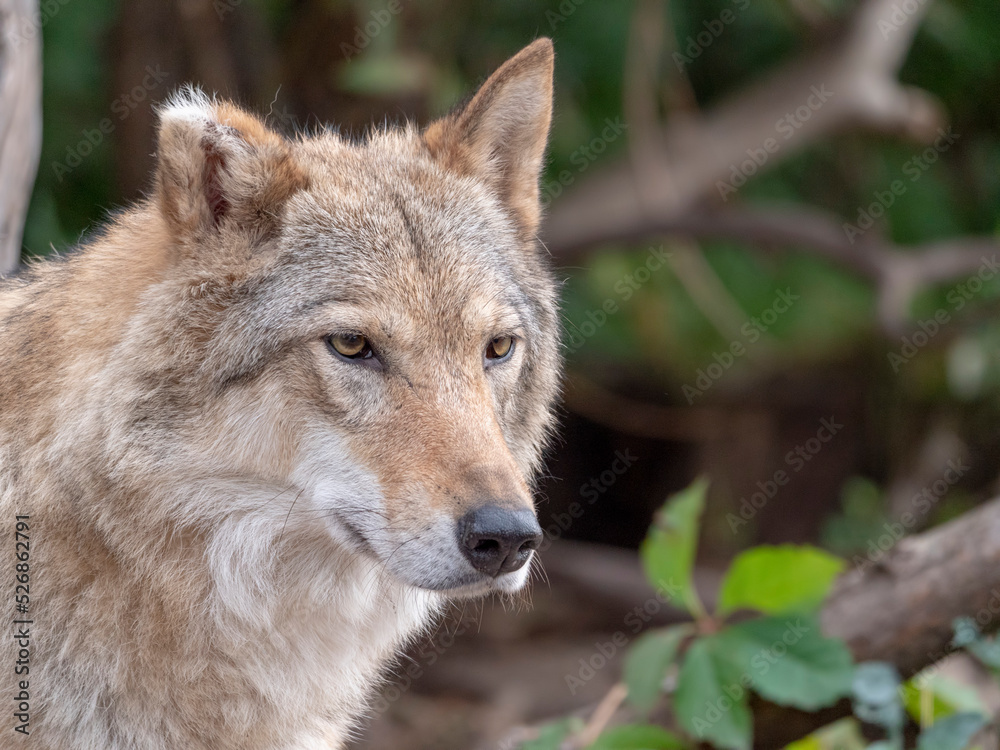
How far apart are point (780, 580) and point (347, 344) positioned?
2.29m

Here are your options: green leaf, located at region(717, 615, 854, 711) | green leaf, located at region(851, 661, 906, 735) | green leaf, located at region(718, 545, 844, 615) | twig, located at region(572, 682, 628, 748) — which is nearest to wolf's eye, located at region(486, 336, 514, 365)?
green leaf, located at region(718, 545, 844, 615)

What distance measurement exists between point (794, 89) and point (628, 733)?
6.28 meters

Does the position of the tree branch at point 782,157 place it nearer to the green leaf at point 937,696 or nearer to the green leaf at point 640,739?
the green leaf at point 937,696

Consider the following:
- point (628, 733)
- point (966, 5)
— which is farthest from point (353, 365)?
point (966, 5)

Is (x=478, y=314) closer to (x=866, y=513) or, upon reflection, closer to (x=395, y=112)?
(x=395, y=112)

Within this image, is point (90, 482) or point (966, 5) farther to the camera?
point (966, 5)

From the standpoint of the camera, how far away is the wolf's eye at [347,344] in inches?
129

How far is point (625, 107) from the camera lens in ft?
28.7

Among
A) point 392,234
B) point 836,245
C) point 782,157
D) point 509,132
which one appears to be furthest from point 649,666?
point 782,157

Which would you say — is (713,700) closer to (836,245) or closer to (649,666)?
(649,666)

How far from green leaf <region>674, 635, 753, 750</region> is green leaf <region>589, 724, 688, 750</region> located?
0.20 meters

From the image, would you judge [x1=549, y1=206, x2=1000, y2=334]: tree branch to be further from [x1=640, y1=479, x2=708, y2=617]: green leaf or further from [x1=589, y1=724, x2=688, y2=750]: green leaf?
[x1=589, y1=724, x2=688, y2=750]: green leaf

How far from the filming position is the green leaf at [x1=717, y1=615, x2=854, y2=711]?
4082 mm

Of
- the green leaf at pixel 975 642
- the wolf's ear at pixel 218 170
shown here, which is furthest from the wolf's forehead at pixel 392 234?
the green leaf at pixel 975 642
